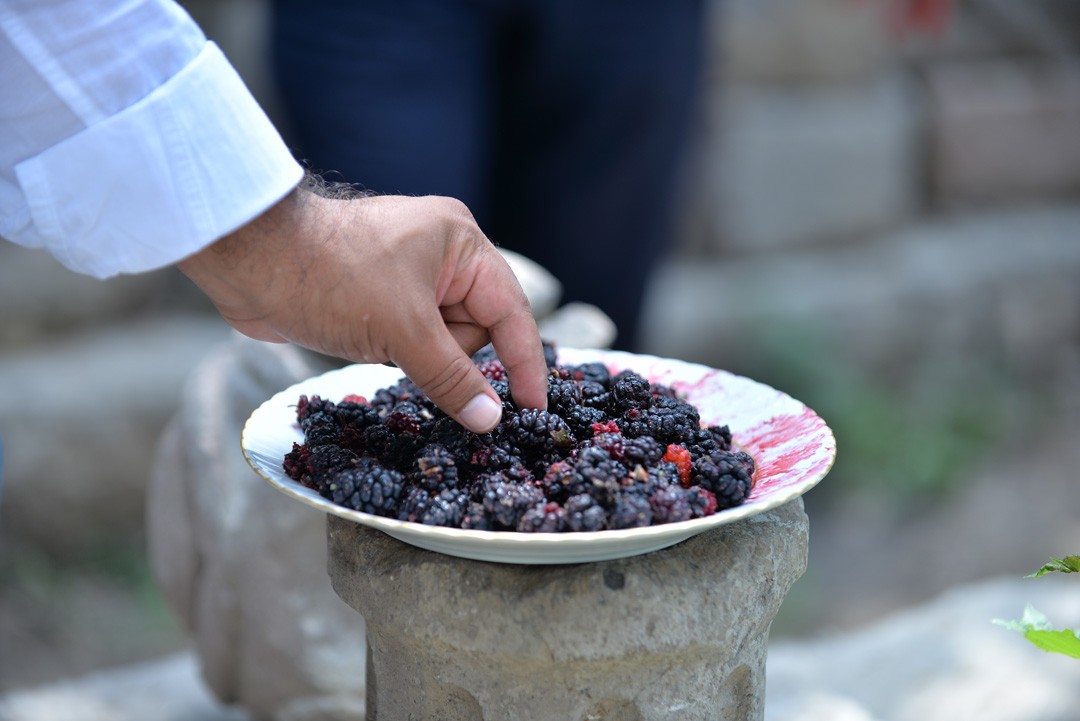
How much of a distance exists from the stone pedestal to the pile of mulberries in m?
0.11

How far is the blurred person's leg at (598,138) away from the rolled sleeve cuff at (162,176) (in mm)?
1463

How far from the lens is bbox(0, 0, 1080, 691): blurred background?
10.5 ft

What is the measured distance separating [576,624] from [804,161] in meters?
3.14

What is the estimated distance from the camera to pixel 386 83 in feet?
8.16

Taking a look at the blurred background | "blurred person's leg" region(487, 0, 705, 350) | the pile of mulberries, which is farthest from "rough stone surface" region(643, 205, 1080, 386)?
the pile of mulberries

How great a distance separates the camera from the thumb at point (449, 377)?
4.12 ft

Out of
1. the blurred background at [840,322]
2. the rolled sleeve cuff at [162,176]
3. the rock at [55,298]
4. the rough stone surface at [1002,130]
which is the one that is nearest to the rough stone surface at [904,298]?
the blurred background at [840,322]

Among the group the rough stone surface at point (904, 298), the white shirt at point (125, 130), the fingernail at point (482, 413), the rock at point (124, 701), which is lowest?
the rock at point (124, 701)

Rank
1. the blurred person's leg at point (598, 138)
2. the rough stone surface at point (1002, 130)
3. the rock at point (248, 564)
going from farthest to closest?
the rough stone surface at point (1002, 130), the blurred person's leg at point (598, 138), the rock at point (248, 564)

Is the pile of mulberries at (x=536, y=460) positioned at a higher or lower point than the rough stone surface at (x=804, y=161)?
higher

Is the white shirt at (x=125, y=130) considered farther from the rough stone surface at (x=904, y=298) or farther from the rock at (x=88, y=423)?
the rough stone surface at (x=904, y=298)

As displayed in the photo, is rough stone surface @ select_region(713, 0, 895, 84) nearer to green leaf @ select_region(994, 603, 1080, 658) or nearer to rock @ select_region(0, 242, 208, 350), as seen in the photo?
rock @ select_region(0, 242, 208, 350)

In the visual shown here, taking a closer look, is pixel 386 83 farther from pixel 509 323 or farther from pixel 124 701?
pixel 124 701

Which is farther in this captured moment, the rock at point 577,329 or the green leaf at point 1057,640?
the rock at point 577,329
